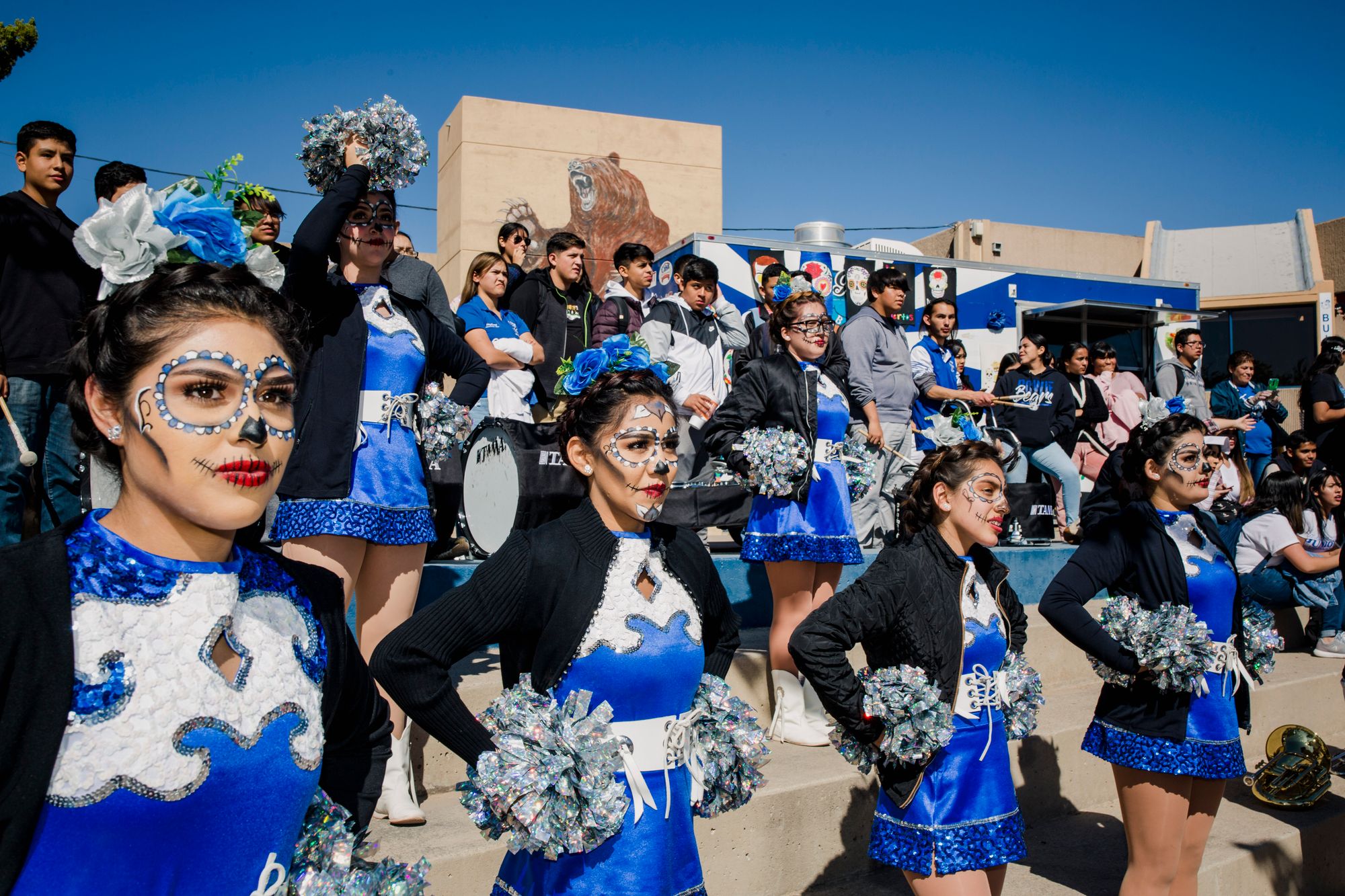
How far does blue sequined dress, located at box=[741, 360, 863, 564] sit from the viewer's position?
5043 mm

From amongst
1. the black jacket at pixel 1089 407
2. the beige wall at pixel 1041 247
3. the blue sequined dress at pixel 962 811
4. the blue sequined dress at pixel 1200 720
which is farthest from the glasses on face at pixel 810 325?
the beige wall at pixel 1041 247

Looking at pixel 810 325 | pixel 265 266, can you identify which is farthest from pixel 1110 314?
pixel 265 266

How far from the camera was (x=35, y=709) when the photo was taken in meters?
1.40

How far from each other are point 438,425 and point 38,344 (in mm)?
1857

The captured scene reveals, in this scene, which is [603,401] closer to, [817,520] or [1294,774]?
[817,520]

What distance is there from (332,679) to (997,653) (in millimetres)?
2358

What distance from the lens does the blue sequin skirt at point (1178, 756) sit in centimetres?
388

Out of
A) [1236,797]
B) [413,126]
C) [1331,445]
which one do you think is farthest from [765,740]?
[1331,445]

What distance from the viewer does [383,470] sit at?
3650 millimetres

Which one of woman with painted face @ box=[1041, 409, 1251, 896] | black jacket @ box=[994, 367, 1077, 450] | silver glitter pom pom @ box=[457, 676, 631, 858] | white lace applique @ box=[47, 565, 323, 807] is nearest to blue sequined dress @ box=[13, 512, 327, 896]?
white lace applique @ box=[47, 565, 323, 807]

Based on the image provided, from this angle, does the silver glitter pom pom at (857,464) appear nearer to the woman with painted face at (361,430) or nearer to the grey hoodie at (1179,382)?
the woman with painted face at (361,430)

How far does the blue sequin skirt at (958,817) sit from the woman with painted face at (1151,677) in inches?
37.6

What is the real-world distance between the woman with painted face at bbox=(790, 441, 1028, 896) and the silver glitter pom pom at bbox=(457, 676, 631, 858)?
1.02 meters

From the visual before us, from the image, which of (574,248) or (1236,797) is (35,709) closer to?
(574,248)
